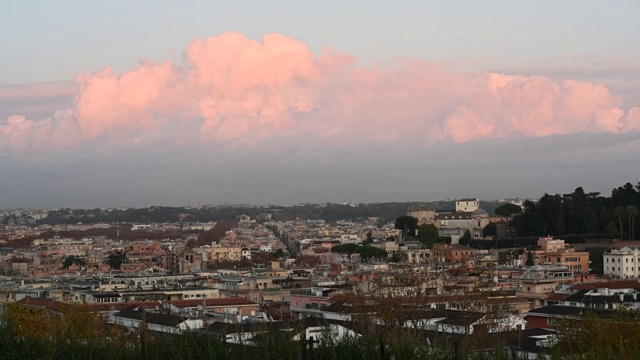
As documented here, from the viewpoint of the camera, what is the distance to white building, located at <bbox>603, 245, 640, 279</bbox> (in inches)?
2186

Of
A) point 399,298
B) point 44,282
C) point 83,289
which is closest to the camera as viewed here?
point 399,298

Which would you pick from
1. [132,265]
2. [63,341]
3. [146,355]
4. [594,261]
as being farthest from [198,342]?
[132,265]

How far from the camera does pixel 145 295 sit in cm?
4209

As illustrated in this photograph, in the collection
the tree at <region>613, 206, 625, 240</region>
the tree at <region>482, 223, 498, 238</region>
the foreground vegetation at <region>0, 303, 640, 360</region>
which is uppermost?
the tree at <region>613, 206, 625, 240</region>

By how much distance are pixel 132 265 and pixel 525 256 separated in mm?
25803

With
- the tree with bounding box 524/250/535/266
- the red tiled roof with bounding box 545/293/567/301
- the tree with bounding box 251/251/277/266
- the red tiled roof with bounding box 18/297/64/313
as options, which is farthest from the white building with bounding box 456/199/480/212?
the red tiled roof with bounding box 18/297/64/313

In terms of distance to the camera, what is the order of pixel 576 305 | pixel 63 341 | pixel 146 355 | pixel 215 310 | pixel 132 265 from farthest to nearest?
1. pixel 132 265
2. pixel 215 310
3. pixel 576 305
4. pixel 63 341
5. pixel 146 355

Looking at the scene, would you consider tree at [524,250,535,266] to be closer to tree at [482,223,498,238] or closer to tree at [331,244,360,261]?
tree at [331,244,360,261]

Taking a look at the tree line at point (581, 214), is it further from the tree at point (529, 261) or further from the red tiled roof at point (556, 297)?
the red tiled roof at point (556, 297)

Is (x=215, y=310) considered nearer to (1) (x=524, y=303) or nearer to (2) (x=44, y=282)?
(1) (x=524, y=303)

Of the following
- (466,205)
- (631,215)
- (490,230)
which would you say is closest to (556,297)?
(631,215)

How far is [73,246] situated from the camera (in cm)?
10988

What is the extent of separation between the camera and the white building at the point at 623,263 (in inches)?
2186

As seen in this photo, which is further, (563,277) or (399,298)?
(563,277)
